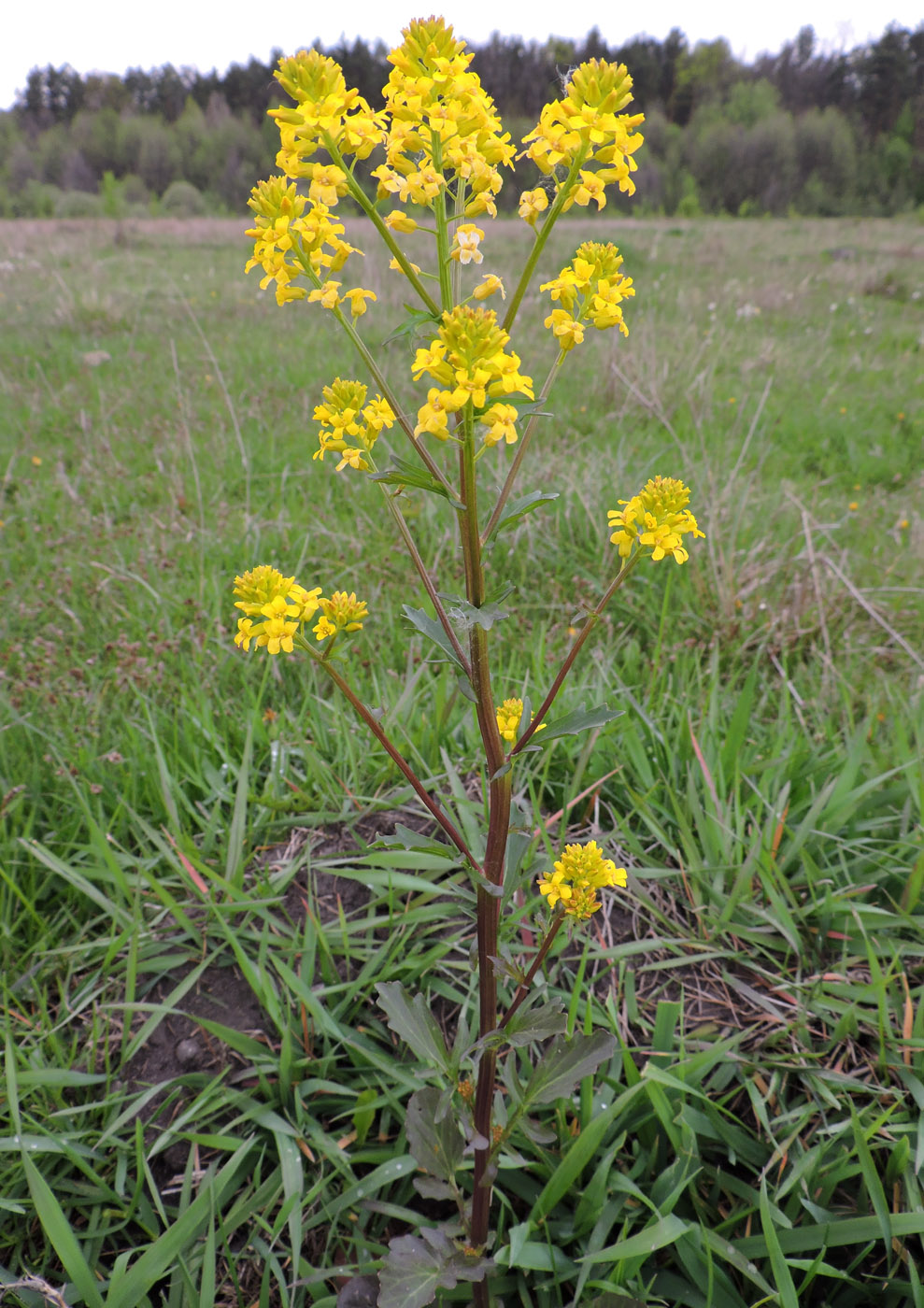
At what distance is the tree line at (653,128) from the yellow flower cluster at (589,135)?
2825cm

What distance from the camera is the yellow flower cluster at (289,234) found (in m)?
Result: 0.89

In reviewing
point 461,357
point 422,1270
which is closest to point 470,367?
point 461,357

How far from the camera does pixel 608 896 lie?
179 cm

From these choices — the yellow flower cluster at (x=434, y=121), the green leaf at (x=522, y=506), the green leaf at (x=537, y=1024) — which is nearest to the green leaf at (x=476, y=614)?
the green leaf at (x=522, y=506)

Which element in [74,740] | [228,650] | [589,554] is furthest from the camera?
[589,554]

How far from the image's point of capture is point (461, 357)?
31.2 inches

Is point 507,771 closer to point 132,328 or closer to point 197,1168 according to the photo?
point 197,1168

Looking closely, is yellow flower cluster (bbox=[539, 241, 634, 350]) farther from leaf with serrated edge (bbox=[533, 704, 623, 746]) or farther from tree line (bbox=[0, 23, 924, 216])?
tree line (bbox=[0, 23, 924, 216])

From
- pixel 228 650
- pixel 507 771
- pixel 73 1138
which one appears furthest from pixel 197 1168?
pixel 228 650

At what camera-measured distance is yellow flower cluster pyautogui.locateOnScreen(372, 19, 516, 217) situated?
81cm

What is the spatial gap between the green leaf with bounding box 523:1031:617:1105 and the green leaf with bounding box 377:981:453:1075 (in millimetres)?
160

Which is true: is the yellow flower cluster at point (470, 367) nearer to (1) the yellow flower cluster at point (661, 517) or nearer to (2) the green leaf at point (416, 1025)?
(1) the yellow flower cluster at point (661, 517)

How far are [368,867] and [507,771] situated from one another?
1.02 metres

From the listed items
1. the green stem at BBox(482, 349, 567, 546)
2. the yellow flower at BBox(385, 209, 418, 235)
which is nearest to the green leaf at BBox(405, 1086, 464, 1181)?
the green stem at BBox(482, 349, 567, 546)
